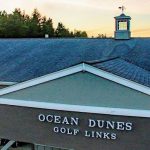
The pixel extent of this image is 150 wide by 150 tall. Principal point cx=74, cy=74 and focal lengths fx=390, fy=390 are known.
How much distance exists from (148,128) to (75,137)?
325 centimetres

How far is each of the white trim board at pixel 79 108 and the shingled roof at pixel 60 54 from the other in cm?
470

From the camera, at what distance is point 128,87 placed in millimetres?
16344

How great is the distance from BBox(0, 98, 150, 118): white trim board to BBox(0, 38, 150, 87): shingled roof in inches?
185

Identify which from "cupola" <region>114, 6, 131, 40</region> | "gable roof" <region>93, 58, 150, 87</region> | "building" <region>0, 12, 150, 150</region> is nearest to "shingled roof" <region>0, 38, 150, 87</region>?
"cupola" <region>114, 6, 131, 40</region>

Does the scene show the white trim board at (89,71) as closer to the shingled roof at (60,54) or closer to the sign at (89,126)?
the sign at (89,126)

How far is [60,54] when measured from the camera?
2605cm

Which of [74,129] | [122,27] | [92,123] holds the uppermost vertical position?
[122,27]

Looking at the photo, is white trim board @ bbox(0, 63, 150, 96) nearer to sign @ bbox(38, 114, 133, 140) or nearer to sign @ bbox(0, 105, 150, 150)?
sign @ bbox(0, 105, 150, 150)

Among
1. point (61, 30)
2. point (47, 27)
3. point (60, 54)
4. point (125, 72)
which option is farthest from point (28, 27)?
point (125, 72)

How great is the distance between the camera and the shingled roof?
23.9 meters

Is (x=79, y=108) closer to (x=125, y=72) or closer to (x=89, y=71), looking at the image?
(x=89, y=71)

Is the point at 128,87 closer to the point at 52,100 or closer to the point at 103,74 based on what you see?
the point at 103,74

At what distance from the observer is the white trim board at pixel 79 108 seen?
16.0 m

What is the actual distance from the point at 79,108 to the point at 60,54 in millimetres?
9694
